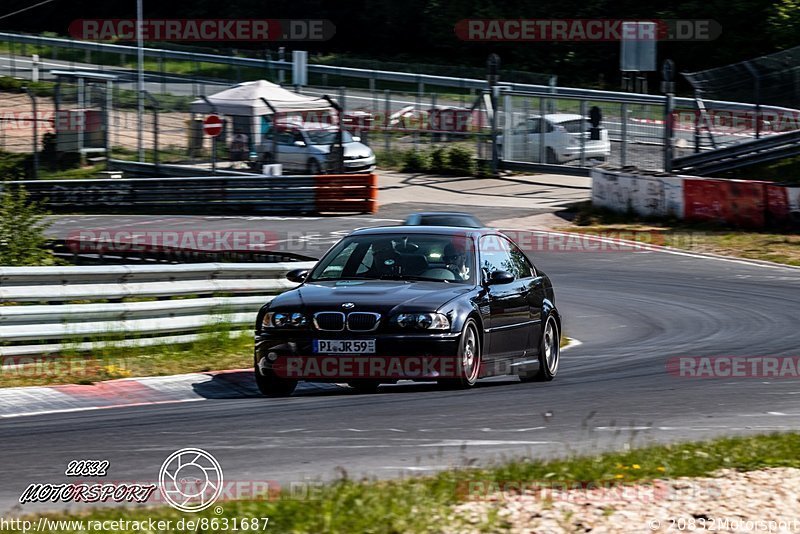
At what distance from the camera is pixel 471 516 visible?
18.1ft

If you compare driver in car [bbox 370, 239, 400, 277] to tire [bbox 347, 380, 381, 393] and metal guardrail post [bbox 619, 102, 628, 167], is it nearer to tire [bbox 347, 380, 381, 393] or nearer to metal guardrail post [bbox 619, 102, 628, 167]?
tire [bbox 347, 380, 381, 393]

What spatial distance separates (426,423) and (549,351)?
330cm

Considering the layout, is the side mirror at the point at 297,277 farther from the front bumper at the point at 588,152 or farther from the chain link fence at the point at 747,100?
the front bumper at the point at 588,152

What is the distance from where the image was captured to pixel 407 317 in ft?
30.6

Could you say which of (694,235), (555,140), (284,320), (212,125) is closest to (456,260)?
(284,320)

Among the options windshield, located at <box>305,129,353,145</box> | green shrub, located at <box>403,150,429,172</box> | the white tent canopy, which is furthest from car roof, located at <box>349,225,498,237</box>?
green shrub, located at <box>403,150,429,172</box>

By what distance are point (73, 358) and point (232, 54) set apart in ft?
168

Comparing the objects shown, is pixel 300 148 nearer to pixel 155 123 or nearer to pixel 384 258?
pixel 155 123

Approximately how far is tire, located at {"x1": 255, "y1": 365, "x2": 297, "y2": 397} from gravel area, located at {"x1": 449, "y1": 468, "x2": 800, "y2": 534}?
3.86m

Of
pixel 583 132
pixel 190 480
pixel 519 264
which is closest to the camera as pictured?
pixel 190 480

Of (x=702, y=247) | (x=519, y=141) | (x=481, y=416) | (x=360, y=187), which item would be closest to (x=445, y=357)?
(x=481, y=416)

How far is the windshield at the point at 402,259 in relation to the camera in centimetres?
1026

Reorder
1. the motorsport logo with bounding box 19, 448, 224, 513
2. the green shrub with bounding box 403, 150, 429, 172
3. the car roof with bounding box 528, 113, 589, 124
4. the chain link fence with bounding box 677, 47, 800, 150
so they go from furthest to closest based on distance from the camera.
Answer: the green shrub with bounding box 403, 150, 429, 172, the car roof with bounding box 528, 113, 589, 124, the chain link fence with bounding box 677, 47, 800, 150, the motorsport logo with bounding box 19, 448, 224, 513

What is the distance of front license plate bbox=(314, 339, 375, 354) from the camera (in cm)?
930
